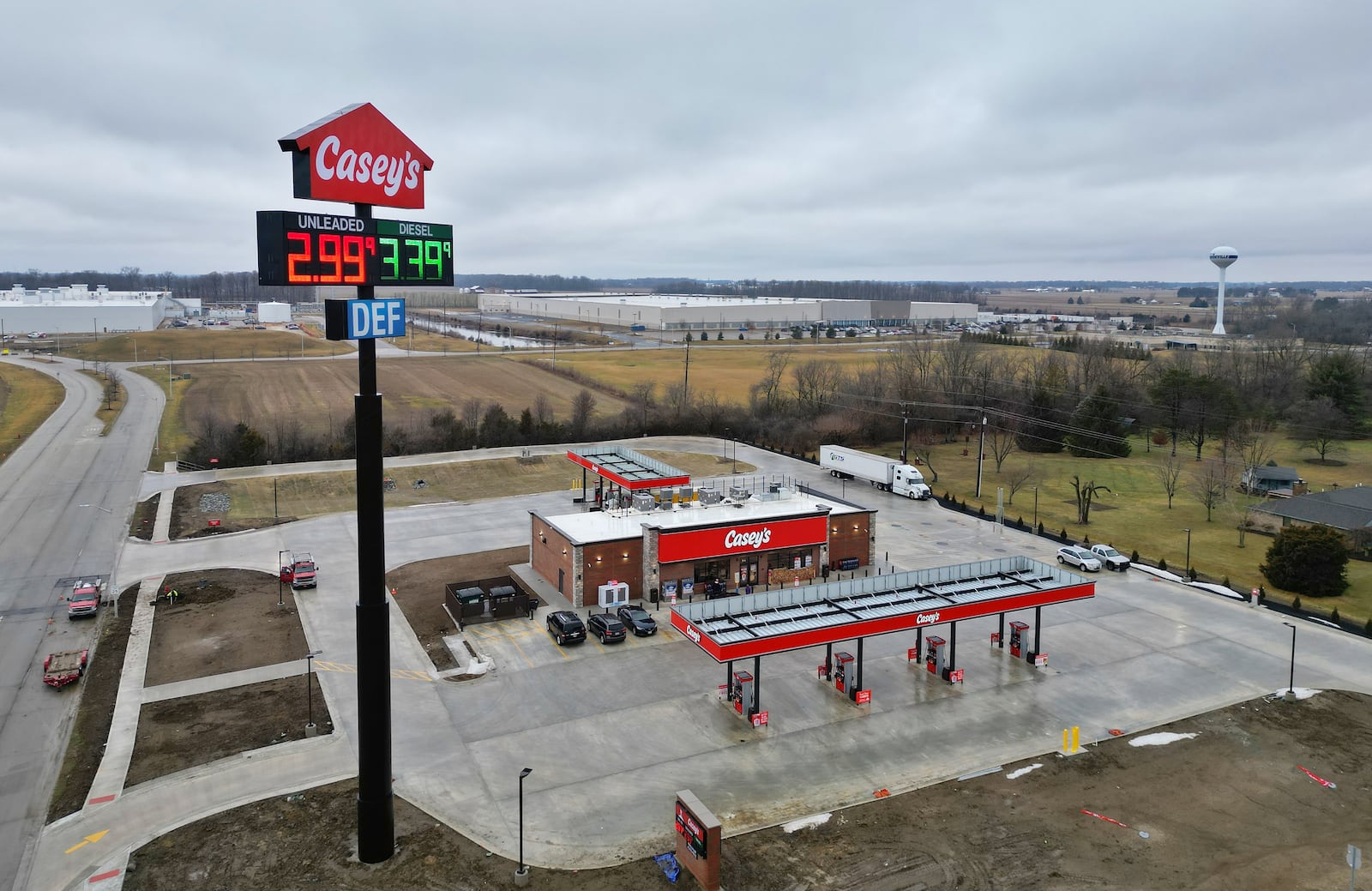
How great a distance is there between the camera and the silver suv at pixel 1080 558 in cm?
5088

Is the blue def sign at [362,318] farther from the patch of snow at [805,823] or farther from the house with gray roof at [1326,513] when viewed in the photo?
the house with gray roof at [1326,513]

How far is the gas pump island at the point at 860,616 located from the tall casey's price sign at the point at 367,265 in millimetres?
11895

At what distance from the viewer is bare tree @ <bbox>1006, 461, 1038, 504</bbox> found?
73.5m

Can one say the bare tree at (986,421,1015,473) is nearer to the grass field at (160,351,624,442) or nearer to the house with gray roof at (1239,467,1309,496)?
the house with gray roof at (1239,467,1309,496)

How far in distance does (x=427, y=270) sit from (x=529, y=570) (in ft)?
95.5

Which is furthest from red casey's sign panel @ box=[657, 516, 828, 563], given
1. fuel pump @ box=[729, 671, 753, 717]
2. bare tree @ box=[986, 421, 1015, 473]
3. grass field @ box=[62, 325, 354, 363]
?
grass field @ box=[62, 325, 354, 363]

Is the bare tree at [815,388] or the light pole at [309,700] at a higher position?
the bare tree at [815,388]

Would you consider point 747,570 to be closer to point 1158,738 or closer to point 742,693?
point 742,693

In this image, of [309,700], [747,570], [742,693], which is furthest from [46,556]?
[742,693]

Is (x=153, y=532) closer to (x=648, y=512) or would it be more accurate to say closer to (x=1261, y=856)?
(x=648, y=512)

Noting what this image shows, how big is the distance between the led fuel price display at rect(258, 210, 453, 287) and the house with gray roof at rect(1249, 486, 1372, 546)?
55660 mm

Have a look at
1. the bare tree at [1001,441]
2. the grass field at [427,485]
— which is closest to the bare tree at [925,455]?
the bare tree at [1001,441]

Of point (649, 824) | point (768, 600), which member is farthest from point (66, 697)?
point (768, 600)

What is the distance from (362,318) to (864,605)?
2213cm
